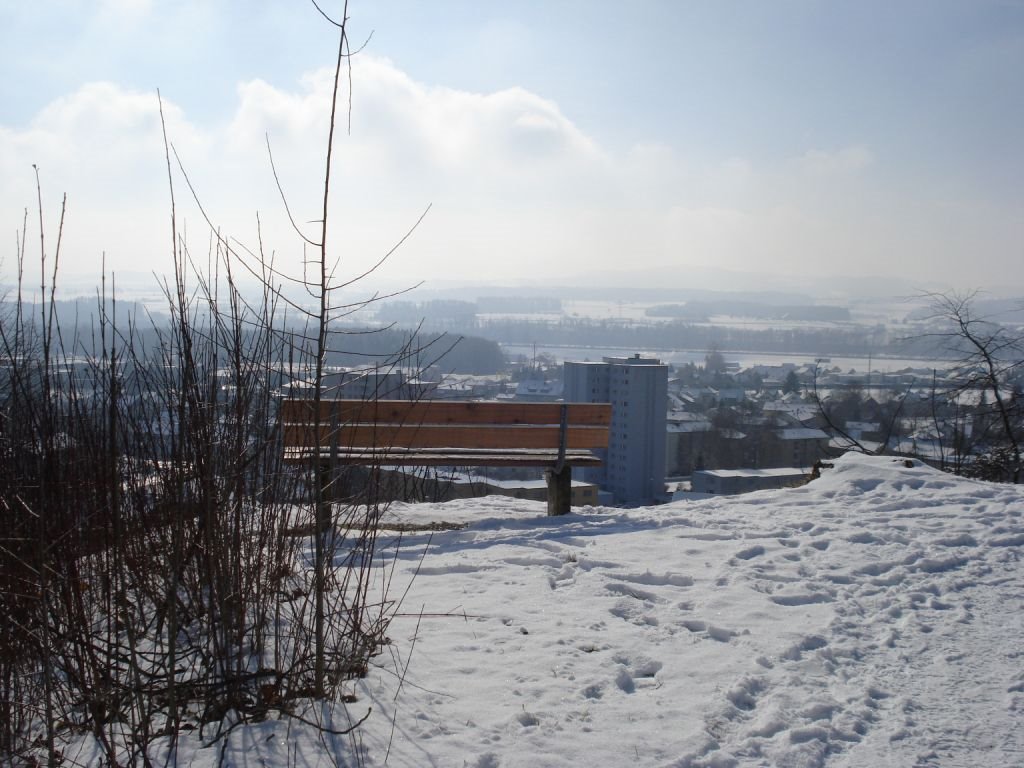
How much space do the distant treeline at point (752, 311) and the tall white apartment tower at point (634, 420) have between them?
57.9 meters

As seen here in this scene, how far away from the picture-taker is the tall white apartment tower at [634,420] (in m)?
15.0

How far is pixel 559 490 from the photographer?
5.98 metres

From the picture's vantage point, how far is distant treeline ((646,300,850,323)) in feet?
235

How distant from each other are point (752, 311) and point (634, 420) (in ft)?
219

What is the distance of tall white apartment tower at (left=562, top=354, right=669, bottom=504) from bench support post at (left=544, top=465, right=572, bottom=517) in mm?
8706

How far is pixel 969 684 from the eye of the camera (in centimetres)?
304

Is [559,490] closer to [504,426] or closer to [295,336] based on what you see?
[504,426]

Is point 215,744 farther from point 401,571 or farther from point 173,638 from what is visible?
point 401,571

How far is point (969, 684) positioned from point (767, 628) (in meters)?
0.84

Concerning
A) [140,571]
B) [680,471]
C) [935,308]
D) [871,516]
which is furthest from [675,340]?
[140,571]

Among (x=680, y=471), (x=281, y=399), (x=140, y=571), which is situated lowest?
(x=680, y=471)

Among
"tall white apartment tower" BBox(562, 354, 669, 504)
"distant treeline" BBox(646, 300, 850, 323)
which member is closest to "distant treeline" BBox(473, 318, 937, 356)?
"distant treeline" BBox(646, 300, 850, 323)

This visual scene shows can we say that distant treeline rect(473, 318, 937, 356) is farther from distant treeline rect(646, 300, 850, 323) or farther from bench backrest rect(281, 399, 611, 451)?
bench backrest rect(281, 399, 611, 451)

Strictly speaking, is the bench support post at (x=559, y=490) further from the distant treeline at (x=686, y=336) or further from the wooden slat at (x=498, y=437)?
the distant treeline at (x=686, y=336)
